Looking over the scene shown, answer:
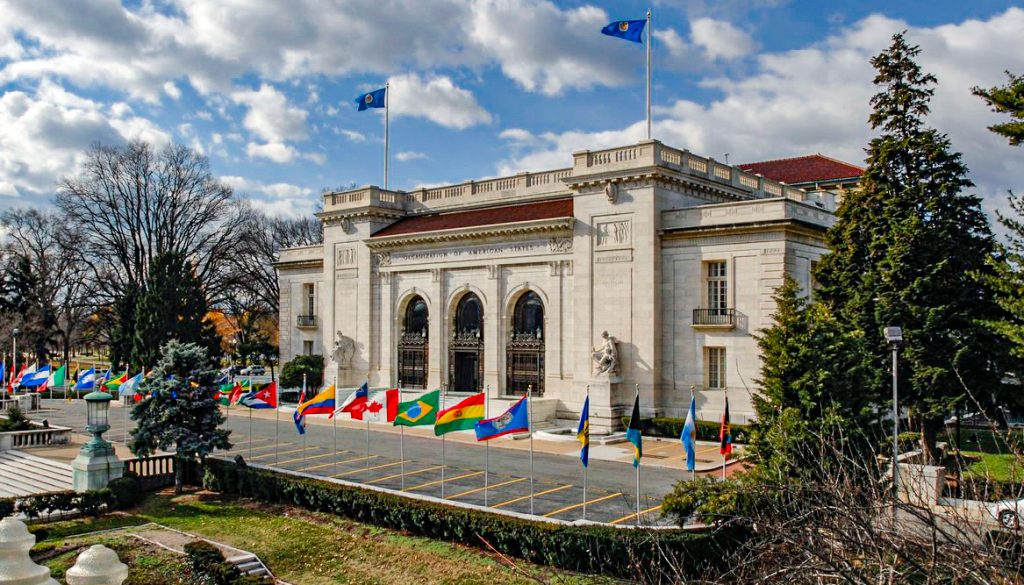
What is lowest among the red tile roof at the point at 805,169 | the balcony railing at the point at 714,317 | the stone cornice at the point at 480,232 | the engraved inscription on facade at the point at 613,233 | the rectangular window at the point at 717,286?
the balcony railing at the point at 714,317

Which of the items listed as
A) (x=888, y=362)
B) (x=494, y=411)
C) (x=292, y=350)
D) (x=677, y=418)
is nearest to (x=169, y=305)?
(x=292, y=350)

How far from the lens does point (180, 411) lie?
26172 millimetres

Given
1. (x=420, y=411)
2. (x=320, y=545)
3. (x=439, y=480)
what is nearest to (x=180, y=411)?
(x=420, y=411)

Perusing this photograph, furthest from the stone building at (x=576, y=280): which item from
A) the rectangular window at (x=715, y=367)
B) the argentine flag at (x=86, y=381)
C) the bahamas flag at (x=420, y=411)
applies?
the argentine flag at (x=86, y=381)

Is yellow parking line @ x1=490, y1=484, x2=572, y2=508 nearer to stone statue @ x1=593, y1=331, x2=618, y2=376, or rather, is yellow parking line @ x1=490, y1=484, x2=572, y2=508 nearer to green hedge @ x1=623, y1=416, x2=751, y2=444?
green hedge @ x1=623, y1=416, x2=751, y2=444

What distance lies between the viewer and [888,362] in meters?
25.8

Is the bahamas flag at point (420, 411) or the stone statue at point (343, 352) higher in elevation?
the stone statue at point (343, 352)

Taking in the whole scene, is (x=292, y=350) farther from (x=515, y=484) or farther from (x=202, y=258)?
(x=515, y=484)

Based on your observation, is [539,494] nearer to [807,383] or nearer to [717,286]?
[807,383]

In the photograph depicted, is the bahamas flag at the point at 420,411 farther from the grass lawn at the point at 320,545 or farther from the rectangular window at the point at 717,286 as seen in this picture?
the rectangular window at the point at 717,286

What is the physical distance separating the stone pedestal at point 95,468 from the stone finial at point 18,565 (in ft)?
66.2

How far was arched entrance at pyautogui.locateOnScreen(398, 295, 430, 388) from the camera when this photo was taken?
154 feet

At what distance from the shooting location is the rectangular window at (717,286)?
119 feet

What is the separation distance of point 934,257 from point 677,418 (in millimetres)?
14088
